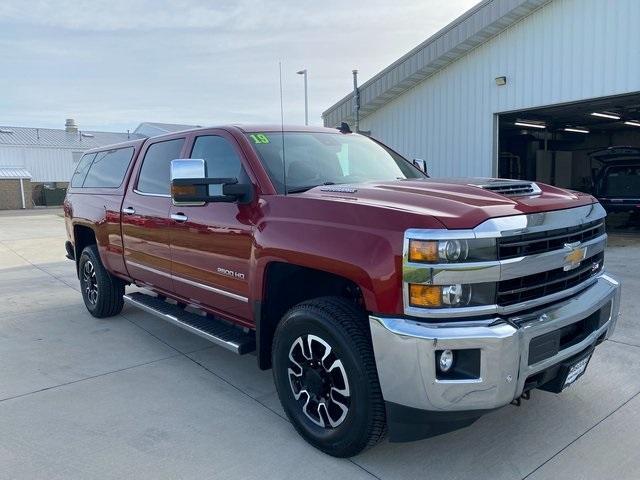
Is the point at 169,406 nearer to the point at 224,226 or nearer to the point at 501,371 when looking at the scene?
the point at 224,226

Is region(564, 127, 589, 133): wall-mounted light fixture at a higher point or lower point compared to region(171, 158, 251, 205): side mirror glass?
higher

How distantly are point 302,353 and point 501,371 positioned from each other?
115 cm

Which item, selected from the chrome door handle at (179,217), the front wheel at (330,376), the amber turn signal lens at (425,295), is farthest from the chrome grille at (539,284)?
the chrome door handle at (179,217)

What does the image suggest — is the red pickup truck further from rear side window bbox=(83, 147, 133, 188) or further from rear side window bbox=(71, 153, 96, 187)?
rear side window bbox=(71, 153, 96, 187)

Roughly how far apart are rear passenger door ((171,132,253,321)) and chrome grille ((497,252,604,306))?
161 centimetres

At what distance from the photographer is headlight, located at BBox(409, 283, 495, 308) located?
2480 mm

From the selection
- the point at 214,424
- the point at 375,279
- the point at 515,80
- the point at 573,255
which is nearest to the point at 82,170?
the point at 214,424

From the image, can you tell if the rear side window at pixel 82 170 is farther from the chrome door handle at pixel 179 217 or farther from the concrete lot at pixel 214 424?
the chrome door handle at pixel 179 217

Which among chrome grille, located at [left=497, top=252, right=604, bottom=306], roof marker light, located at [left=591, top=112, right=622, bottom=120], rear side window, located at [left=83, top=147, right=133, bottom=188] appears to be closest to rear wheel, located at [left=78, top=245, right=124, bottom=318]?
rear side window, located at [left=83, top=147, right=133, bottom=188]

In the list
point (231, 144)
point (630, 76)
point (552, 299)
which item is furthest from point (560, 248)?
point (630, 76)

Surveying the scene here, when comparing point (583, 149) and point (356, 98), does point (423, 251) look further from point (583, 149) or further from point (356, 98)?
point (583, 149)

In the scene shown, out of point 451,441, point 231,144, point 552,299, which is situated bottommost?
point 451,441

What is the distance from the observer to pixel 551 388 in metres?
2.92

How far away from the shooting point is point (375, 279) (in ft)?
8.55
